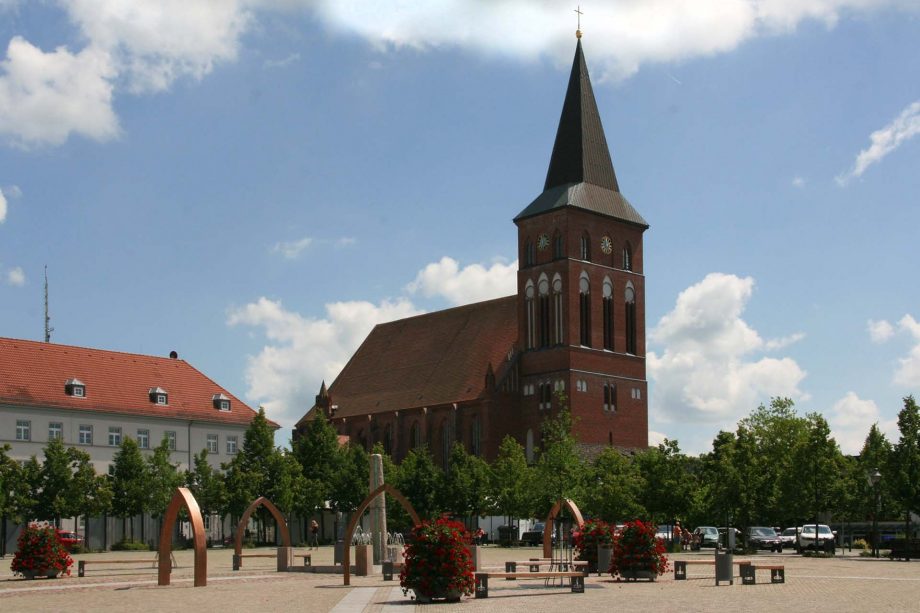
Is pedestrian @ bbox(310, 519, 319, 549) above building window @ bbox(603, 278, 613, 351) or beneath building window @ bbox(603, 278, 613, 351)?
beneath

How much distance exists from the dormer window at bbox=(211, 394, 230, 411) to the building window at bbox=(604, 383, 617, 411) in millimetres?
27435

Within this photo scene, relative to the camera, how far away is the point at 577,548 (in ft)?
117

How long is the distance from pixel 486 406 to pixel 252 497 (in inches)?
1102

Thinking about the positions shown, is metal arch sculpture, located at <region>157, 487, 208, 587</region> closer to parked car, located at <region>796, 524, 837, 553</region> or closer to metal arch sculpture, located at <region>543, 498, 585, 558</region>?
metal arch sculpture, located at <region>543, 498, 585, 558</region>

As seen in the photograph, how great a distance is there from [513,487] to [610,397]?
16.0m

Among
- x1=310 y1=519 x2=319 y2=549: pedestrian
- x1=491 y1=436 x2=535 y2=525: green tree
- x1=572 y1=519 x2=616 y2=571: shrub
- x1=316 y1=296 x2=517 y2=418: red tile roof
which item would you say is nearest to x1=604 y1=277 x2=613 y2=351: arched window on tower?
x1=316 y1=296 x2=517 y2=418: red tile roof

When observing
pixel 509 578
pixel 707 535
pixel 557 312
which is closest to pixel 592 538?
pixel 509 578

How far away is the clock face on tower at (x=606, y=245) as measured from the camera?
94450mm

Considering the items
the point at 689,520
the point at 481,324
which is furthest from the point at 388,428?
the point at 689,520

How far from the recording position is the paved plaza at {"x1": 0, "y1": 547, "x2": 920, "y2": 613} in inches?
930

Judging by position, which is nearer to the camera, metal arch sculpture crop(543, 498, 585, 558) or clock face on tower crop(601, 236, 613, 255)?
metal arch sculpture crop(543, 498, 585, 558)

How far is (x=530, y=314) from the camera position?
312 ft

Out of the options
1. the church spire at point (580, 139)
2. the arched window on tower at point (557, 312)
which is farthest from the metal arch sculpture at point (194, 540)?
the church spire at point (580, 139)

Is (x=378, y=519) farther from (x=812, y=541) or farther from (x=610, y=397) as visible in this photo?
Result: (x=610, y=397)
